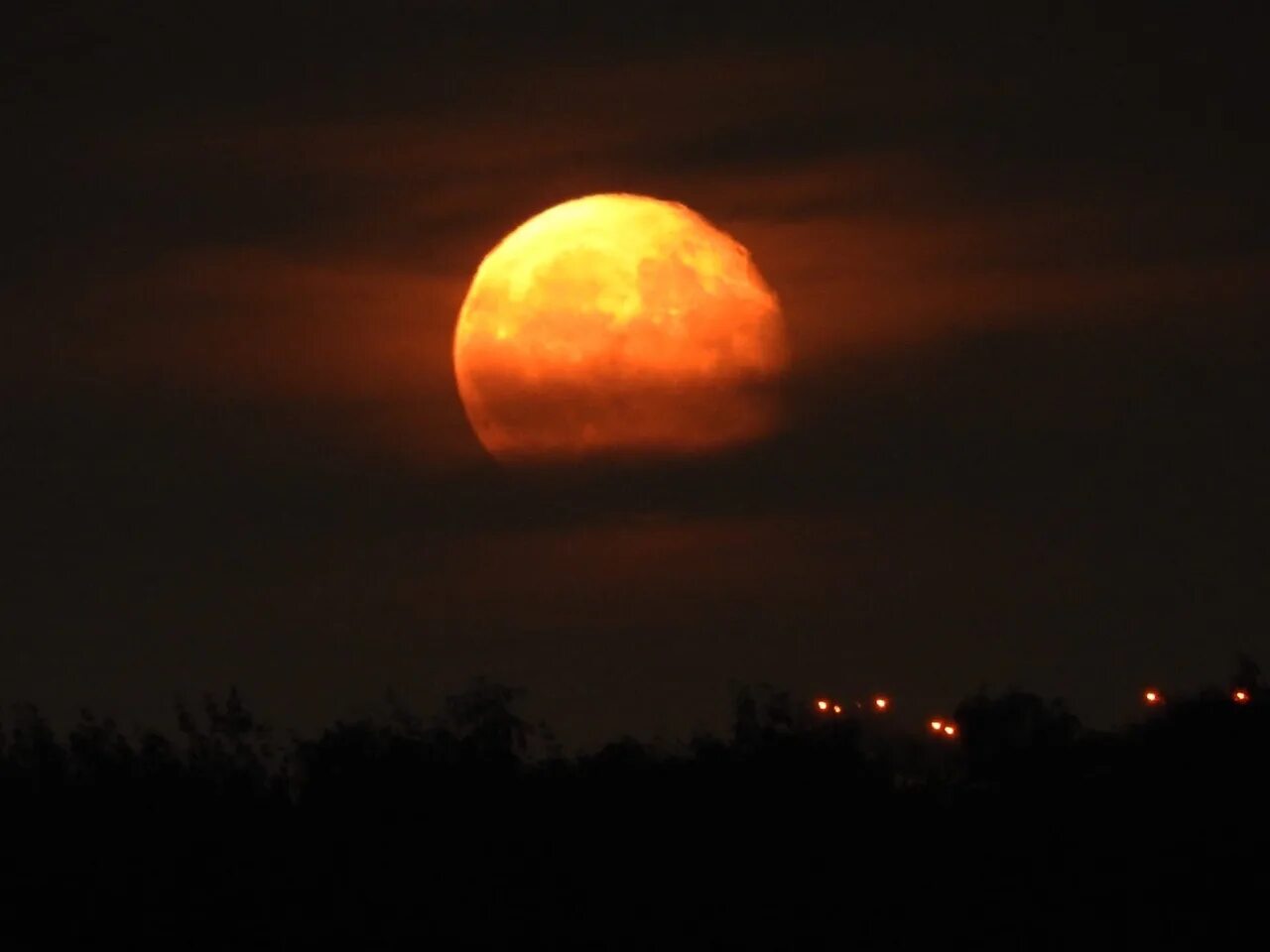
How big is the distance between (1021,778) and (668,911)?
29.1 ft

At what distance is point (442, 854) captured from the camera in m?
52.5

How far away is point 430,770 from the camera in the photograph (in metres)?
57.3

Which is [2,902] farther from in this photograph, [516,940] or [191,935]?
[516,940]

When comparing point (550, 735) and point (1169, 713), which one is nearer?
point (550, 735)

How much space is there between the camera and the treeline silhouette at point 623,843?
49.9 m

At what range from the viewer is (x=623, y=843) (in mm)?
53375

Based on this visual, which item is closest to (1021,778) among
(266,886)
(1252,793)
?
(1252,793)

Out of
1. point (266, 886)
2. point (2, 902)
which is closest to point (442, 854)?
point (266, 886)

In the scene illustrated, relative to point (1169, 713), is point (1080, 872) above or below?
below

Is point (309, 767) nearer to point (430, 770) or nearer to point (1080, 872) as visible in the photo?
point (430, 770)

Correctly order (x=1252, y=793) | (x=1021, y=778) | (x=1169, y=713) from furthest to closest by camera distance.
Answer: (x=1169, y=713), (x=1021, y=778), (x=1252, y=793)

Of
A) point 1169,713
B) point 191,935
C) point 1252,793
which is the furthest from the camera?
point 1169,713

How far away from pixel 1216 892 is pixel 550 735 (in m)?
13.0

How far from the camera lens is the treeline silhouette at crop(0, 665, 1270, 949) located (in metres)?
49.9
